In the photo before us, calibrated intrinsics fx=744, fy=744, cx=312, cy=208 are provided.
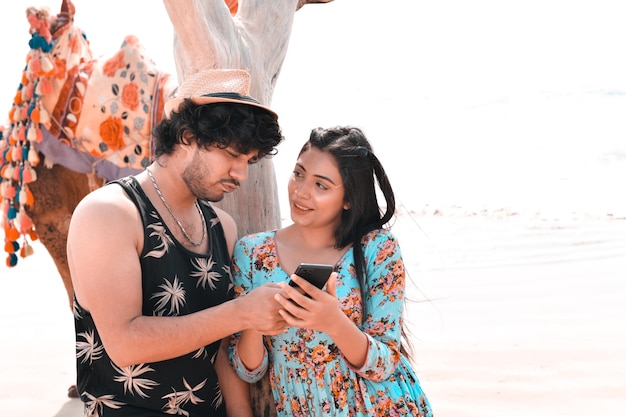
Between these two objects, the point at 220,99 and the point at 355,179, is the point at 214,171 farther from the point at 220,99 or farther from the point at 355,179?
the point at 355,179

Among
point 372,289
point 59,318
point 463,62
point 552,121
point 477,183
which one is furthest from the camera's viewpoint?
point 463,62

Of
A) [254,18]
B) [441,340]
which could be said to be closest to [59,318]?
[441,340]

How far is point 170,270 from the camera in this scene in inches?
84.3

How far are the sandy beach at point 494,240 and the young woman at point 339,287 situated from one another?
1882 mm

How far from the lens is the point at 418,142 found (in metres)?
15.4

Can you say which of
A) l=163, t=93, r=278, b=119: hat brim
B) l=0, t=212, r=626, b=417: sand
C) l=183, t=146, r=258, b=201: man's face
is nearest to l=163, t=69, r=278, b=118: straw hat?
l=163, t=93, r=278, b=119: hat brim

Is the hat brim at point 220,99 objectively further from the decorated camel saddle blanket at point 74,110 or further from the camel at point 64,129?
the decorated camel saddle blanket at point 74,110

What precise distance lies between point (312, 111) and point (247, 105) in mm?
18974

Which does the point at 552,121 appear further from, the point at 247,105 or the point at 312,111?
the point at 247,105

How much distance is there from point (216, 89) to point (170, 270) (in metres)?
0.55

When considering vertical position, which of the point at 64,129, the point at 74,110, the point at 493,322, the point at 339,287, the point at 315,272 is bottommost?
the point at 493,322

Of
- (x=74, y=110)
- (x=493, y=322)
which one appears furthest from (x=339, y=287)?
(x=493, y=322)

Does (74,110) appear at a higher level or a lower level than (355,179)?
higher

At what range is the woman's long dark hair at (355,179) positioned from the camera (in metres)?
2.44
